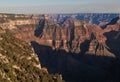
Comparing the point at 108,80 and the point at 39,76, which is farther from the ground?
the point at 39,76

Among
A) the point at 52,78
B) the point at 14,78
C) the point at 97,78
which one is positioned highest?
the point at 14,78

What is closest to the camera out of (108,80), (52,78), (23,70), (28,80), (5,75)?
(5,75)

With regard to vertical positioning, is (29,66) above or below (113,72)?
above

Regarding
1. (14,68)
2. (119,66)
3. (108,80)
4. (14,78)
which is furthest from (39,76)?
(119,66)

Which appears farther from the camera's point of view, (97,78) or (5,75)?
(97,78)

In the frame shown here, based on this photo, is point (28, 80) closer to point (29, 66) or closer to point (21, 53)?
point (29, 66)

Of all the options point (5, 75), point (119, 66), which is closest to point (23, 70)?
point (5, 75)

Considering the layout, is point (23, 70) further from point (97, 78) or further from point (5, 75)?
point (97, 78)

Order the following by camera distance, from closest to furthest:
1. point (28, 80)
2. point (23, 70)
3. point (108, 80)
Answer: point (28, 80) → point (23, 70) → point (108, 80)

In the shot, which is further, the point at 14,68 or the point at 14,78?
the point at 14,68
